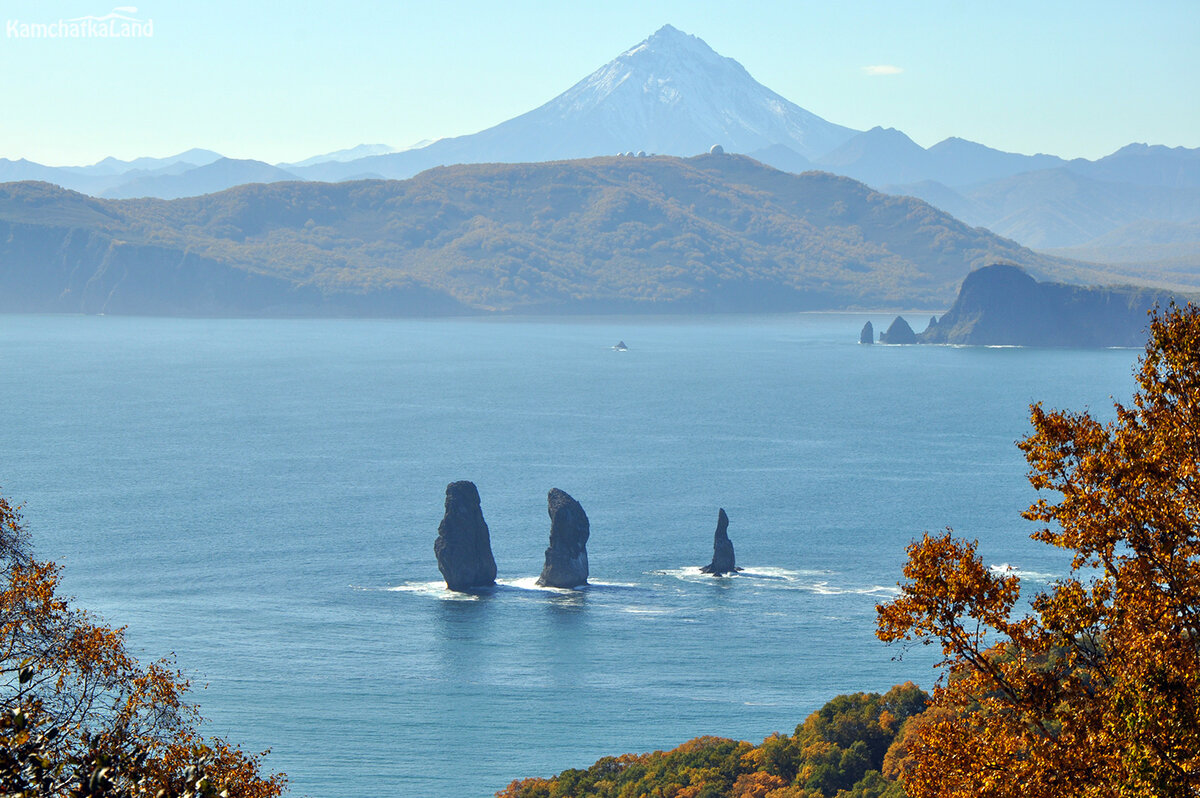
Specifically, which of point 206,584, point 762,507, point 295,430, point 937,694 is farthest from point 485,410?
point 937,694

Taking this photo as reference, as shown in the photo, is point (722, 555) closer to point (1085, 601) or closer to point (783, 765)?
point (783, 765)

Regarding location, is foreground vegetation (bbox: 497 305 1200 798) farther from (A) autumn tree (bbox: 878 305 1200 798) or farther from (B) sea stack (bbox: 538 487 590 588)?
(B) sea stack (bbox: 538 487 590 588)

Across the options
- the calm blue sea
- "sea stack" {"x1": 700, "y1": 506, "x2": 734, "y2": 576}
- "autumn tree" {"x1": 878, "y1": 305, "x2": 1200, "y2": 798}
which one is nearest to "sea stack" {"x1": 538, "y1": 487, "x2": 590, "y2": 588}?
the calm blue sea

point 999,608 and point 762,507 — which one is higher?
point 999,608

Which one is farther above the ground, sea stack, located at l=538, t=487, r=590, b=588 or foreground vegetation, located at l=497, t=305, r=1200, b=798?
foreground vegetation, located at l=497, t=305, r=1200, b=798

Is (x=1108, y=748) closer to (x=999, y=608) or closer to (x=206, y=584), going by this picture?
(x=999, y=608)

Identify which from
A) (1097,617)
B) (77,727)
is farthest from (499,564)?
(1097,617)

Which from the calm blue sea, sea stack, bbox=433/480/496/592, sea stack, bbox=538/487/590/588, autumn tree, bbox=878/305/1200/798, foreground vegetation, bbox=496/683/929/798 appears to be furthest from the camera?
sea stack, bbox=538/487/590/588
